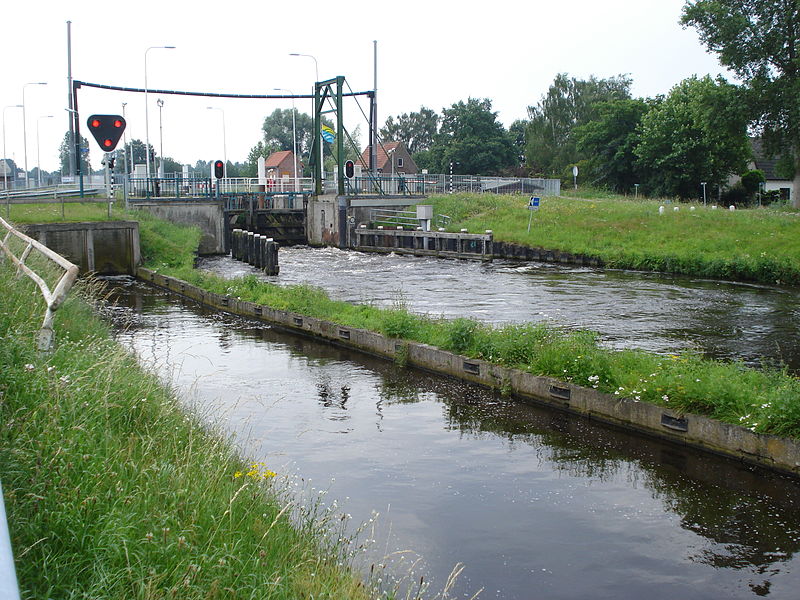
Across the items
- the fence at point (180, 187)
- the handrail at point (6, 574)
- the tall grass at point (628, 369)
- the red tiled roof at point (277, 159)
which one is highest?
the red tiled roof at point (277, 159)

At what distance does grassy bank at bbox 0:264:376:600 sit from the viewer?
4.01 metres

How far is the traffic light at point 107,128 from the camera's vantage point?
16.9 metres

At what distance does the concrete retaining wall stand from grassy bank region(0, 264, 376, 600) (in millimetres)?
19570

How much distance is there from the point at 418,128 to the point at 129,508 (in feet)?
Result: 351

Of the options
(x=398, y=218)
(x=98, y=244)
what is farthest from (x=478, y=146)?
(x=98, y=244)

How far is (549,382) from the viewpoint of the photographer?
11.0 metres

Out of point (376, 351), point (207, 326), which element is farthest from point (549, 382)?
point (207, 326)

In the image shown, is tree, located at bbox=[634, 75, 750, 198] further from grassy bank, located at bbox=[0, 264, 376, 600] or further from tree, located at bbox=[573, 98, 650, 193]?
grassy bank, located at bbox=[0, 264, 376, 600]

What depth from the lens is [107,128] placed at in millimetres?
17047

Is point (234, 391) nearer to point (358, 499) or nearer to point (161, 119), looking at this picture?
point (358, 499)

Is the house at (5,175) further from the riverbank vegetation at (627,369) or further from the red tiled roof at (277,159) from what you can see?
the riverbank vegetation at (627,369)

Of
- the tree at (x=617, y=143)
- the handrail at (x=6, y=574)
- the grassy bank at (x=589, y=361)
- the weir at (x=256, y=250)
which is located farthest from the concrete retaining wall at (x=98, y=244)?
the tree at (x=617, y=143)

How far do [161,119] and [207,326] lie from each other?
4153cm

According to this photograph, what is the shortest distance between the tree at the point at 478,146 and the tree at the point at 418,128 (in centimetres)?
2023
